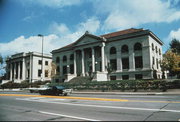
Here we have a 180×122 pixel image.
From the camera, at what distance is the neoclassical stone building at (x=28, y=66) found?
217 ft

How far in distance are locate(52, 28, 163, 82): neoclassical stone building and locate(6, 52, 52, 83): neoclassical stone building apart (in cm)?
1924

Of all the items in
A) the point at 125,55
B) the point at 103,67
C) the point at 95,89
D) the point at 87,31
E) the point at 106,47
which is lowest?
the point at 95,89

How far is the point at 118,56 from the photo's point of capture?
140 feet

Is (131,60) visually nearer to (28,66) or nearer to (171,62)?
(171,62)

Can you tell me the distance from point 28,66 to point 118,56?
4264cm

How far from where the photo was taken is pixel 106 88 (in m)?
28.6

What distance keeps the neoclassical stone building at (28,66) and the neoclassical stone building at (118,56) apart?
19.2 meters

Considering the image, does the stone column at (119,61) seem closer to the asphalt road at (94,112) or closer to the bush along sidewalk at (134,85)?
the bush along sidewalk at (134,85)

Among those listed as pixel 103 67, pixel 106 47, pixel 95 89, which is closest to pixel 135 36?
pixel 106 47

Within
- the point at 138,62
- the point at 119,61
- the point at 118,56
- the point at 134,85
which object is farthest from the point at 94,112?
the point at 118,56

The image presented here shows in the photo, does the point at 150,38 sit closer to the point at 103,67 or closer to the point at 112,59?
the point at 112,59

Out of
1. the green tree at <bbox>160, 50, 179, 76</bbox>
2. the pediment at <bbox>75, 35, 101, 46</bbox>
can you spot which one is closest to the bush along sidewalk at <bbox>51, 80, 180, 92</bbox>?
the green tree at <bbox>160, 50, 179, 76</bbox>

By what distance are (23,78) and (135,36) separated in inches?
2022

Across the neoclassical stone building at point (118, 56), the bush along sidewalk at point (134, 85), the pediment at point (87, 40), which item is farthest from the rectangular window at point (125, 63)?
the bush along sidewalk at point (134, 85)
